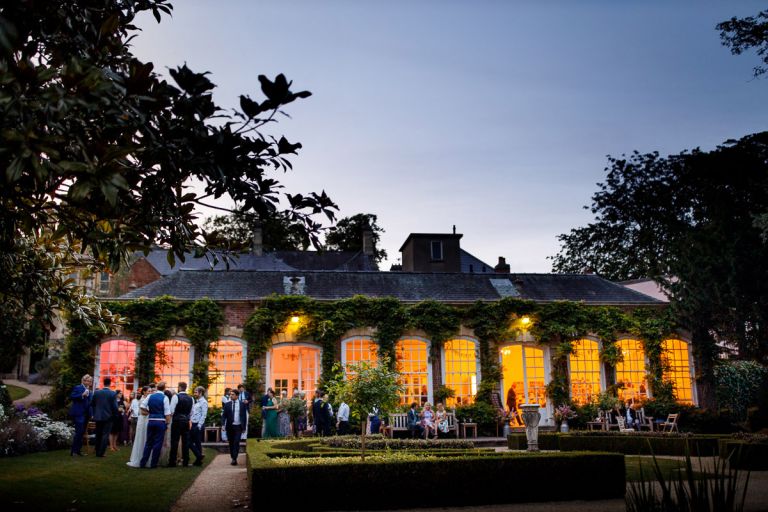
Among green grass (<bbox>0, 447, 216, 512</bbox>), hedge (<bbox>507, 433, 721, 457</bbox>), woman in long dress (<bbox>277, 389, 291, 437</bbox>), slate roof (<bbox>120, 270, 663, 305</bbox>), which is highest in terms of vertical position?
slate roof (<bbox>120, 270, 663, 305</bbox>)

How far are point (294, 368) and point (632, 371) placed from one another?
10695mm

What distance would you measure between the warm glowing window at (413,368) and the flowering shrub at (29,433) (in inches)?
356

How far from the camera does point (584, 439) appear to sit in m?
13.8

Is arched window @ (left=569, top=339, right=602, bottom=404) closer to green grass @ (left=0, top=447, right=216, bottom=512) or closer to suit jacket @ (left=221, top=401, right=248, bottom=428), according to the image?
suit jacket @ (left=221, top=401, right=248, bottom=428)

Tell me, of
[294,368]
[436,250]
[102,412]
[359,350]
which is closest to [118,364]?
[294,368]

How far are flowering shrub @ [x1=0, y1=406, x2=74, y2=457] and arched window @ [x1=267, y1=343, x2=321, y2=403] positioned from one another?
19.0ft

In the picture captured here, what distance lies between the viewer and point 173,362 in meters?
18.2

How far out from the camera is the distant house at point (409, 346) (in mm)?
18281

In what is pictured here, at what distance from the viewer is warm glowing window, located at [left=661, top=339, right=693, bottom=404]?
2002cm

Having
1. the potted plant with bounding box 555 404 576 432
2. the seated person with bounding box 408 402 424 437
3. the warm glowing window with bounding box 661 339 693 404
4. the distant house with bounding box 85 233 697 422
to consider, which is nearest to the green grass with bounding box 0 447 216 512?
the distant house with bounding box 85 233 697 422

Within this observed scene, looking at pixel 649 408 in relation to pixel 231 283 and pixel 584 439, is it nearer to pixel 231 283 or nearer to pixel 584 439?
pixel 584 439

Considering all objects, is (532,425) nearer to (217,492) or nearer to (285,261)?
(217,492)

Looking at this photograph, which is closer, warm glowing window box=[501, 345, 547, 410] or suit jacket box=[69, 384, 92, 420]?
suit jacket box=[69, 384, 92, 420]

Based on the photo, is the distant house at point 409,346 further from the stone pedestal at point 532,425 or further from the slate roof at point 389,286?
the stone pedestal at point 532,425
